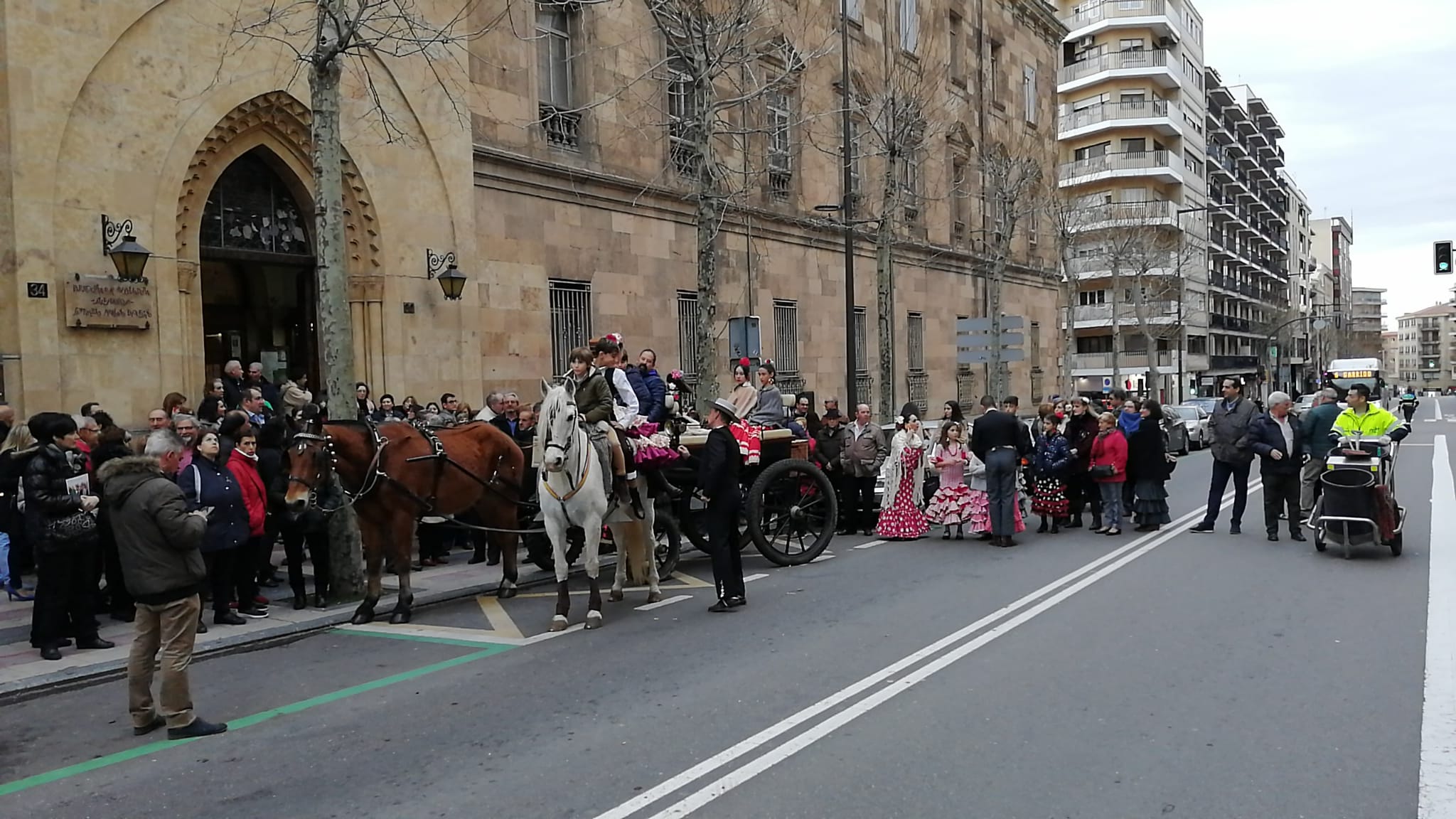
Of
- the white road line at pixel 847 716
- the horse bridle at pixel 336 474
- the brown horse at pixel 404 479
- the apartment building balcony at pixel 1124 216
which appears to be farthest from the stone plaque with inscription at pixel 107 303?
the apartment building balcony at pixel 1124 216

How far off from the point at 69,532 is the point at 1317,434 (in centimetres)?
1306

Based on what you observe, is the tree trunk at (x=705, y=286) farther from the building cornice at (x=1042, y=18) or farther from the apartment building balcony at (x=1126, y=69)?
the apartment building balcony at (x=1126, y=69)

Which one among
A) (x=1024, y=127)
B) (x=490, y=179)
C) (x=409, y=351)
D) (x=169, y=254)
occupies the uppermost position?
(x=1024, y=127)

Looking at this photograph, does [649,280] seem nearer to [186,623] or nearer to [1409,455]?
[186,623]

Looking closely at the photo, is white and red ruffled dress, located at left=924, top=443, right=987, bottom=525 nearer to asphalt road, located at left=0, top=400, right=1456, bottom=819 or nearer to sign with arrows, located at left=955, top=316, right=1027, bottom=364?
asphalt road, located at left=0, top=400, right=1456, bottom=819

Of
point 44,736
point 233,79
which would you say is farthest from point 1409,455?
point 44,736

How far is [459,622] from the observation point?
28.6 ft

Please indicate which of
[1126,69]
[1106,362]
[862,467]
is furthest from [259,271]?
[1126,69]

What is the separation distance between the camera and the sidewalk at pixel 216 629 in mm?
7105

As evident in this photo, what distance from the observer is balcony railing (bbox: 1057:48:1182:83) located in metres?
62.1

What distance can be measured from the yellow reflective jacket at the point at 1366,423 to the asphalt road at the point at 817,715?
250 centimetres

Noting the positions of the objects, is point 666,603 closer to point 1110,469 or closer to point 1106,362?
point 1110,469

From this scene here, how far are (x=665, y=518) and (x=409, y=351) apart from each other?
7010 mm

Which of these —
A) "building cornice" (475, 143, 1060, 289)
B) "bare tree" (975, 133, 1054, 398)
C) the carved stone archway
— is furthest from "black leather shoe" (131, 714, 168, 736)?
"bare tree" (975, 133, 1054, 398)
